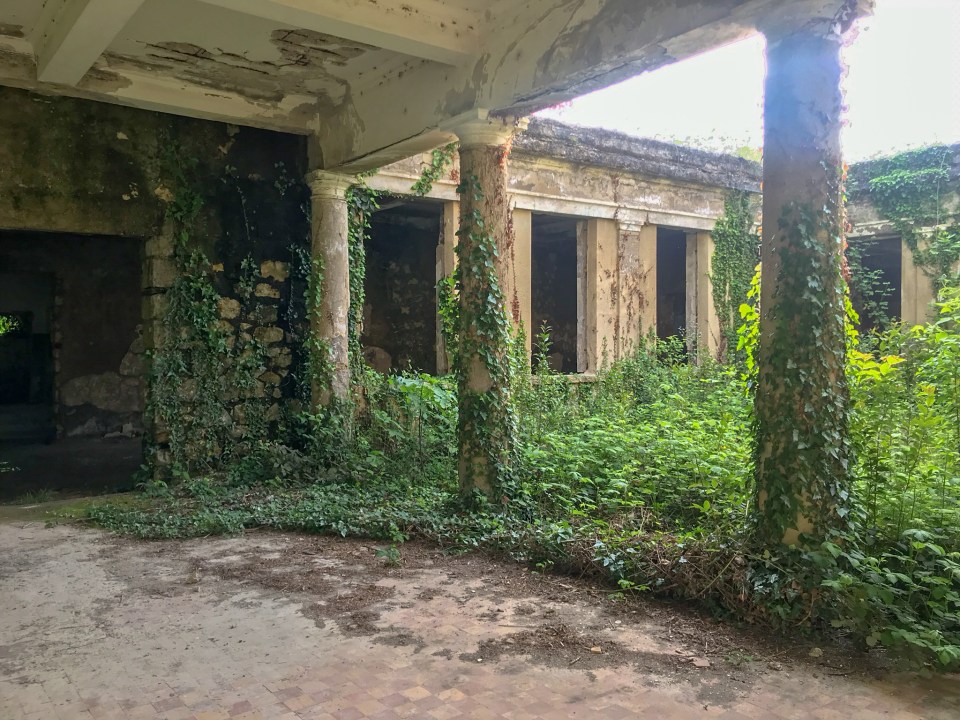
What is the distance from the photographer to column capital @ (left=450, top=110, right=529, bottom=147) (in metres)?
5.82

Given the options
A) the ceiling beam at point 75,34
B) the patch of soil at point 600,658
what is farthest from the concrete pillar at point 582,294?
the patch of soil at point 600,658

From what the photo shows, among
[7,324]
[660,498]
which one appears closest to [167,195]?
[660,498]

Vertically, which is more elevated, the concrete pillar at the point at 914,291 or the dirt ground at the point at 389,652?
the concrete pillar at the point at 914,291

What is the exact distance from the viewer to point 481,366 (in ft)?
19.2

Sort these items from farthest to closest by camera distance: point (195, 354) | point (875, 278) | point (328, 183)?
point (875, 278)
point (328, 183)
point (195, 354)

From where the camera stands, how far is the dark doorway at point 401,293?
44.0 ft

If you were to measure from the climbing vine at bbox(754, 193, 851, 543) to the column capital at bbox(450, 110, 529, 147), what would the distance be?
2.61 m

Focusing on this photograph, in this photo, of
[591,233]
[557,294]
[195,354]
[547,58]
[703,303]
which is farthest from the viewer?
[557,294]

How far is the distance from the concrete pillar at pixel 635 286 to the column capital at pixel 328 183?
4390mm

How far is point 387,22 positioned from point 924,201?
9.76 m

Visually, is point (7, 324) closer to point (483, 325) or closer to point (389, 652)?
point (483, 325)

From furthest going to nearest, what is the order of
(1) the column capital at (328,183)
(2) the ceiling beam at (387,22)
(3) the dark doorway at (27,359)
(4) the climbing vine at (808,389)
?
(3) the dark doorway at (27,359)
(1) the column capital at (328,183)
(2) the ceiling beam at (387,22)
(4) the climbing vine at (808,389)

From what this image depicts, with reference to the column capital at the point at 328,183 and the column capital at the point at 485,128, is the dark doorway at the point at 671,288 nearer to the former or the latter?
the column capital at the point at 328,183

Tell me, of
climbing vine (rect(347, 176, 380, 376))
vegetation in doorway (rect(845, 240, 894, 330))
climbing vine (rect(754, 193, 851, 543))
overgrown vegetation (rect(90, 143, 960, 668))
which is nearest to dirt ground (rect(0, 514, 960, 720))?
overgrown vegetation (rect(90, 143, 960, 668))
